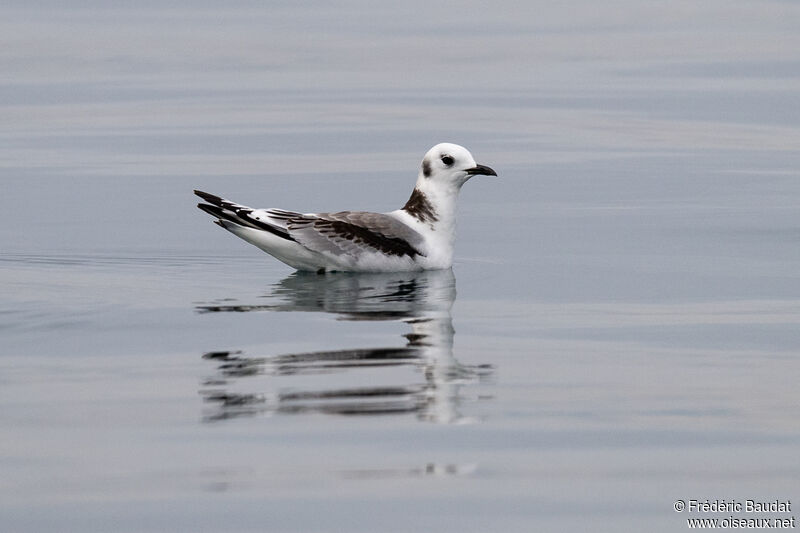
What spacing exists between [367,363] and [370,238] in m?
4.88

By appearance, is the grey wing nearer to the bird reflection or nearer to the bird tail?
the bird tail

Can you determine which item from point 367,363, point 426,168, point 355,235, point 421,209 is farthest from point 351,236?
point 367,363

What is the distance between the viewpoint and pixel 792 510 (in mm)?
7301

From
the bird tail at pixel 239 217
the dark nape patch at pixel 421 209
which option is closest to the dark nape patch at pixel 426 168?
the dark nape patch at pixel 421 209

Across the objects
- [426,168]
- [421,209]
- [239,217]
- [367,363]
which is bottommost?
[367,363]

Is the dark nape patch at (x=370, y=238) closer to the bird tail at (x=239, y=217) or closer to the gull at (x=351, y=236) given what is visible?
the gull at (x=351, y=236)

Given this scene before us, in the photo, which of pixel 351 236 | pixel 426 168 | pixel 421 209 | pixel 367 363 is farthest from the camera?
pixel 426 168

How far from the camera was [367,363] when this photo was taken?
34.4 feet

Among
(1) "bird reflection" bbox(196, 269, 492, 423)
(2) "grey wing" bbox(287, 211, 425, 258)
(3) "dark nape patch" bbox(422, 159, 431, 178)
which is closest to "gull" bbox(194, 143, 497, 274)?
(2) "grey wing" bbox(287, 211, 425, 258)

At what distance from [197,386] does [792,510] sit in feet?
13.0

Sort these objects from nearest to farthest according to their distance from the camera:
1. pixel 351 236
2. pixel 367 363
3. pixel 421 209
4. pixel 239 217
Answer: pixel 367 363 → pixel 351 236 → pixel 239 217 → pixel 421 209

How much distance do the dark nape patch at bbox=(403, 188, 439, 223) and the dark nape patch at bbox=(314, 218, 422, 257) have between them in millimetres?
587

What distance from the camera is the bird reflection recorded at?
29.9 feet

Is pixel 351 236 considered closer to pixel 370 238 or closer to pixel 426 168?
pixel 370 238
